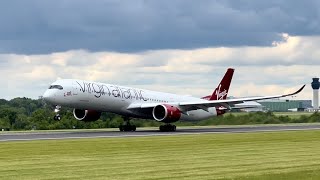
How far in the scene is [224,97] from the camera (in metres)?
71.9

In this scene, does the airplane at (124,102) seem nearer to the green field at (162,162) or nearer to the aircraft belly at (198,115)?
the aircraft belly at (198,115)

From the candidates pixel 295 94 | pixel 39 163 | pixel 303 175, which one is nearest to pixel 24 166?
pixel 39 163

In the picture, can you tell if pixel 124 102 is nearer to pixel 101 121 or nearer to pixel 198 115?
pixel 198 115

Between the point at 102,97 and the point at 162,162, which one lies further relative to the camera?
the point at 102,97

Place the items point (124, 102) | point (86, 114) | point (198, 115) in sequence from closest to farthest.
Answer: point (124, 102)
point (86, 114)
point (198, 115)

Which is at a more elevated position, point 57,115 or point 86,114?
point 86,114

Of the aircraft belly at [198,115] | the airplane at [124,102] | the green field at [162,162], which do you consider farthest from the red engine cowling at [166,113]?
the green field at [162,162]

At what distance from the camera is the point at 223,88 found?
7150cm

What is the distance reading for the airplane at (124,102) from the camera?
55125 mm

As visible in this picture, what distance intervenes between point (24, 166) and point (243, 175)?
7.58 meters

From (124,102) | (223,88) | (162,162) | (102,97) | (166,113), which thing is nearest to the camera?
(162,162)

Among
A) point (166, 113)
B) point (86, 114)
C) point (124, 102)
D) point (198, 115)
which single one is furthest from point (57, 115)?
point (198, 115)

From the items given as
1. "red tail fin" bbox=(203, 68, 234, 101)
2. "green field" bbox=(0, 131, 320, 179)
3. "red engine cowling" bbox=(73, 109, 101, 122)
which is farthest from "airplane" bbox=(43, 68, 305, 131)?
"green field" bbox=(0, 131, 320, 179)

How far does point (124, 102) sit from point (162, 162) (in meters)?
34.3
